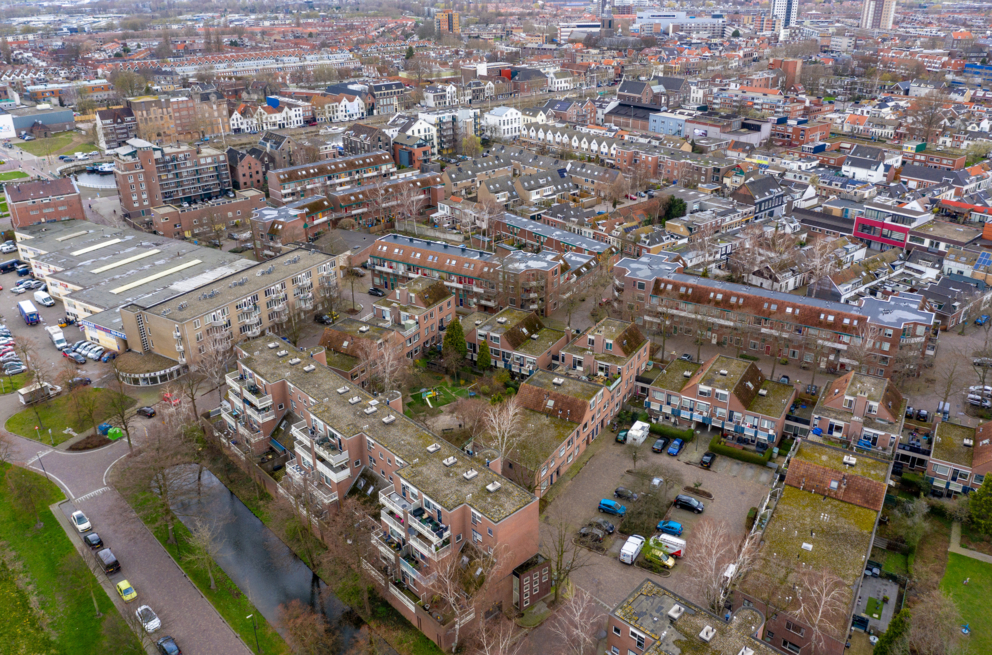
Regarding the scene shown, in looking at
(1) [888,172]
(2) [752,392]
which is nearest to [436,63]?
(1) [888,172]

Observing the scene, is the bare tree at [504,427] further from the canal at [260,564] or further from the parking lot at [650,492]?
the canal at [260,564]

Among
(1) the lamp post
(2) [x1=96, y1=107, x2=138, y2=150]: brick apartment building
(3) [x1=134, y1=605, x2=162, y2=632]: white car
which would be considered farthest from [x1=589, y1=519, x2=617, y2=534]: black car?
(2) [x1=96, y1=107, x2=138, y2=150]: brick apartment building

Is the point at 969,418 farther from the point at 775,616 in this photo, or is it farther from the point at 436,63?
the point at 436,63

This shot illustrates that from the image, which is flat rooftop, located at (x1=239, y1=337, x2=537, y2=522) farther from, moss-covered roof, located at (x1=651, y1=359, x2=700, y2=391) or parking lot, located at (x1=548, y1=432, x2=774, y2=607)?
moss-covered roof, located at (x1=651, y1=359, x2=700, y2=391)

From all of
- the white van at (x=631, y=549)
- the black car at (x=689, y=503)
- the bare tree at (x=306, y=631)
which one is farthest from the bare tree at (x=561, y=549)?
the bare tree at (x=306, y=631)

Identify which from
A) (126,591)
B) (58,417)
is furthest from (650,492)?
(58,417)

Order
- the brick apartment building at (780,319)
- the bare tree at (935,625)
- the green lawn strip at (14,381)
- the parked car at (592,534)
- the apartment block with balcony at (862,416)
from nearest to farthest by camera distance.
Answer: the bare tree at (935,625) < the parked car at (592,534) < the apartment block with balcony at (862,416) < the brick apartment building at (780,319) < the green lawn strip at (14,381)
